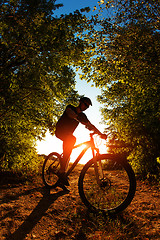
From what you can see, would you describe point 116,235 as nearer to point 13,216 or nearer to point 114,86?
point 13,216

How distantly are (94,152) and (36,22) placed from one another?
6.69 meters

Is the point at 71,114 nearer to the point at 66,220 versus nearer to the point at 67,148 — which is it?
the point at 67,148

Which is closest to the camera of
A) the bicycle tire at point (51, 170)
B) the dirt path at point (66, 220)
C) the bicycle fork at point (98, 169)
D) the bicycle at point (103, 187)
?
the dirt path at point (66, 220)

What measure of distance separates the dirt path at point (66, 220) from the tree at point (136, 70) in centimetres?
407

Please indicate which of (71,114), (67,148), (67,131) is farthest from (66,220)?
(71,114)

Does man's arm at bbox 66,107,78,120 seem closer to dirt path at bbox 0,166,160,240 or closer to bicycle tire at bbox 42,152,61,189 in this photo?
bicycle tire at bbox 42,152,61,189

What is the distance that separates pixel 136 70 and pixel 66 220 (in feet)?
22.0

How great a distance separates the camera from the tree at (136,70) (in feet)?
25.1

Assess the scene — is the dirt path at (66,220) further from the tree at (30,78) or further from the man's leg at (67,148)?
the tree at (30,78)

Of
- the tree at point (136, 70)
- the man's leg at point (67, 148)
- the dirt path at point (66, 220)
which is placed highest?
the tree at point (136, 70)

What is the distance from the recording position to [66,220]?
3.66 metres

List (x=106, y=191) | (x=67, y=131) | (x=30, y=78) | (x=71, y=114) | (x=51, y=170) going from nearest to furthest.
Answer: (x=106, y=191), (x=71, y=114), (x=67, y=131), (x=51, y=170), (x=30, y=78)

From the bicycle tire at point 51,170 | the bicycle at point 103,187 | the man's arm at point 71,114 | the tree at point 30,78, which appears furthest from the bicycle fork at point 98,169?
the tree at point 30,78

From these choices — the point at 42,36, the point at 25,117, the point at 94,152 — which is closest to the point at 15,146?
the point at 25,117
